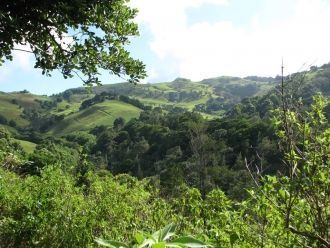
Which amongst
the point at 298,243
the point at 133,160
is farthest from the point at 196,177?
the point at 298,243

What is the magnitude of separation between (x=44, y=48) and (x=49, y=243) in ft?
14.0

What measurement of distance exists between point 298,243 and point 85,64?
6.08m

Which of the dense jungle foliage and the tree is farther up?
the tree

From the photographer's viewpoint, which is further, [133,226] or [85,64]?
[85,64]

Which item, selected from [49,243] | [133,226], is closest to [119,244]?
[133,226]

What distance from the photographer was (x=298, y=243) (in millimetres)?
4602

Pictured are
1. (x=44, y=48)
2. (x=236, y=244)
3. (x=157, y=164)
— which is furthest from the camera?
(x=157, y=164)

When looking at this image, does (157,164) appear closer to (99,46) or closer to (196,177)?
(196,177)

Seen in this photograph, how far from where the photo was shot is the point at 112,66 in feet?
30.8

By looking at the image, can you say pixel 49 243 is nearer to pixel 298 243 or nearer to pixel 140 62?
pixel 140 62

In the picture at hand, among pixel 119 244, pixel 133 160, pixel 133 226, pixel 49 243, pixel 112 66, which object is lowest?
pixel 133 160

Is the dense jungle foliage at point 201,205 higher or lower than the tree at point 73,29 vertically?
lower

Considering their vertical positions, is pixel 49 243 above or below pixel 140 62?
below

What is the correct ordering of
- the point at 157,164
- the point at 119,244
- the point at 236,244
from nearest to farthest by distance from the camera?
the point at 119,244 → the point at 236,244 → the point at 157,164
